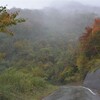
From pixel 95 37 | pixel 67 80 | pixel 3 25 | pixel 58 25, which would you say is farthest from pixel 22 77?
pixel 58 25

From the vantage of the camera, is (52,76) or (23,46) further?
(23,46)

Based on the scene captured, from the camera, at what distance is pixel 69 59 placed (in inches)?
2490

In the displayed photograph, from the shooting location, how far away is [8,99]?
19531mm

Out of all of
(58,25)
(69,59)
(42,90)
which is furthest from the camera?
(58,25)

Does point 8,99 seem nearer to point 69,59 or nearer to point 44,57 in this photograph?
point 69,59

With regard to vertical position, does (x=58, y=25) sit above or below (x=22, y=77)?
below

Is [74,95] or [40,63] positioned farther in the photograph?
[40,63]

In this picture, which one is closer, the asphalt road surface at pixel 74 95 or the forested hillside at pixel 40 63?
the asphalt road surface at pixel 74 95

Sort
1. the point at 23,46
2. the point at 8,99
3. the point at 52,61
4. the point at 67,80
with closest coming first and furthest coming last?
the point at 8,99 → the point at 67,80 → the point at 52,61 → the point at 23,46

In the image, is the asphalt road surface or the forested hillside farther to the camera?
the forested hillside

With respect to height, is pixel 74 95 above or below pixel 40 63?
above

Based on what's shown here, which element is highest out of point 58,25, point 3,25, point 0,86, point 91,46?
point 3,25

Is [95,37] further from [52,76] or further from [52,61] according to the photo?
[52,61]

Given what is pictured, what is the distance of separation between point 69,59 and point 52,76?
5598mm
